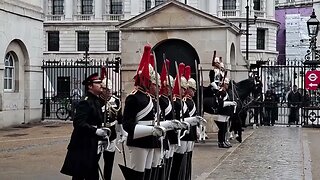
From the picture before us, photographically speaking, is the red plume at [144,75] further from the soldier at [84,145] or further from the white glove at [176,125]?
the soldier at [84,145]

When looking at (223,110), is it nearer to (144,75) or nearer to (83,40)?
(144,75)

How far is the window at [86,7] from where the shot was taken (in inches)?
2689

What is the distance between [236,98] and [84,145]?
397 inches

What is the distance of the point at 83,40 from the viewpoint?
6781 cm

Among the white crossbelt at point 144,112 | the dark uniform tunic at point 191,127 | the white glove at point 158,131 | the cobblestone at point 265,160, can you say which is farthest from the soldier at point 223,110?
the white glove at point 158,131

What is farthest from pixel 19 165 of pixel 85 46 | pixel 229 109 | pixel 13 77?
pixel 85 46

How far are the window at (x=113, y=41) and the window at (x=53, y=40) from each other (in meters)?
5.75

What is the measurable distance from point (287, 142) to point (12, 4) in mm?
12523

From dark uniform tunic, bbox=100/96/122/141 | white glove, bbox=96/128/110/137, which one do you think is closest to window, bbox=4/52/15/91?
dark uniform tunic, bbox=100/96/122/141

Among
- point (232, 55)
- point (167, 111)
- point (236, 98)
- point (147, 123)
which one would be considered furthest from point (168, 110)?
point (232, 55)

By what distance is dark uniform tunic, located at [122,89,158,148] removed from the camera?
26.9 feet

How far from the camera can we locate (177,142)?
9.27 metres

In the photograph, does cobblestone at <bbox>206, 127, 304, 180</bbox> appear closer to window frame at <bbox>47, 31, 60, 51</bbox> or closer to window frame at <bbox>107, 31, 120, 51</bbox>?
window frame at <bbox>107, 31, 120, 51</bbox>

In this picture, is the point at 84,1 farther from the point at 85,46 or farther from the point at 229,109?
the point at 229,109
